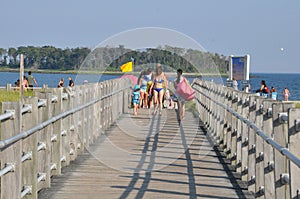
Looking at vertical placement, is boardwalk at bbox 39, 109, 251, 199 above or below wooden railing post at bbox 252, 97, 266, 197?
below

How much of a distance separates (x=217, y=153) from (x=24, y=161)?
22.5ft

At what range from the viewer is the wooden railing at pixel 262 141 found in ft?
22.2

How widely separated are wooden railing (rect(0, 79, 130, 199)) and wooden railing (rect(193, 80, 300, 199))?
2732 millimetres

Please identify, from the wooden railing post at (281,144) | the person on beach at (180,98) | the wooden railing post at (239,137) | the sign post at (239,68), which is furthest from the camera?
the sign post at (239,68)

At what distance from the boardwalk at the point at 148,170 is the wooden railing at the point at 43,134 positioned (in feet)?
1.06

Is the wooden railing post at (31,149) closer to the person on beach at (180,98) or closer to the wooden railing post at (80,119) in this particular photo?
the wooden railing post at (80,119)

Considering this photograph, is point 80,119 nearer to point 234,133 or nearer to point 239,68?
point 234,133

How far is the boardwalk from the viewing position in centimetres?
1002

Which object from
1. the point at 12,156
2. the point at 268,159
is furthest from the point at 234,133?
the point at 12,156

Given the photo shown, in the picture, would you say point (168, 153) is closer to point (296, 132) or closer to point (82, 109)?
point (82, 109)

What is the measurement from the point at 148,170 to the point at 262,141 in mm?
3444

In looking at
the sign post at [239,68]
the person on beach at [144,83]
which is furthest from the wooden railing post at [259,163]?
the sign post at [239,68]

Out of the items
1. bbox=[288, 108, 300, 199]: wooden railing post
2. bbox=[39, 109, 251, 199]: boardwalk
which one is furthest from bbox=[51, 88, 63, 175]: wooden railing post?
bbox=[288, 108, 300, 199]: wooden railing post

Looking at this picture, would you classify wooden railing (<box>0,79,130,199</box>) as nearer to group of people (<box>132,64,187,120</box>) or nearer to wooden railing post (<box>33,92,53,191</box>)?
wooden railing post (<box>33,92,53,191</box>)
